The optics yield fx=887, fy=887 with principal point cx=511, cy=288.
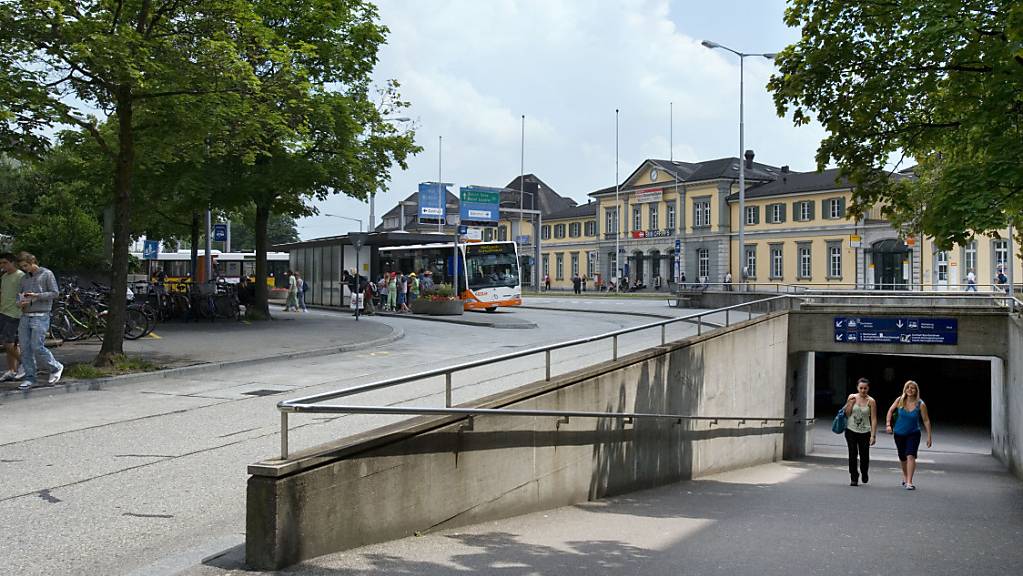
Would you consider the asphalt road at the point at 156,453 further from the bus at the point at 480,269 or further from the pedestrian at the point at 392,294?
the bus at the point at 480,269

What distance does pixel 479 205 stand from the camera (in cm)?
4438

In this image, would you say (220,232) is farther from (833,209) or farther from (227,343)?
(833,209)

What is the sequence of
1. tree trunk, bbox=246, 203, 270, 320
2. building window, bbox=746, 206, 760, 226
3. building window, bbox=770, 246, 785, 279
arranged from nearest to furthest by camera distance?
tree trunk, bbox=246, 203, 270, 320, building window, bbox=770, 246, 785, 279, building window, bbox=746, 206, 760, 226

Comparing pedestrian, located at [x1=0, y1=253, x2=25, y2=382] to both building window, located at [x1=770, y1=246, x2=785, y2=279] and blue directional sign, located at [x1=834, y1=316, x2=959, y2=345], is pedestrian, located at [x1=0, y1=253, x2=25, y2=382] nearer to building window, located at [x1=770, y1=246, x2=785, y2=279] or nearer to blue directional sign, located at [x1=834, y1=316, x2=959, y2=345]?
blue directional sign, located at [x1=834, y1=316, x2=959, y2=345]

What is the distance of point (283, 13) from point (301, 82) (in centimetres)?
777

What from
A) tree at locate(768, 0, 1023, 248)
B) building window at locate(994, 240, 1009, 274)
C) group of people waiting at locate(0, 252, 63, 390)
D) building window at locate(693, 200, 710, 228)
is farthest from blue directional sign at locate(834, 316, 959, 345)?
building window at locate(693, 200, 710, 228)

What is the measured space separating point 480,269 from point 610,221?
168ft

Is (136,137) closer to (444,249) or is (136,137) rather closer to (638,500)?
(638,500)

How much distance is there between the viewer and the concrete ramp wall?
5039mm

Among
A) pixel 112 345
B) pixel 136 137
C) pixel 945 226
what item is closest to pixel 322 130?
pixel 136 137

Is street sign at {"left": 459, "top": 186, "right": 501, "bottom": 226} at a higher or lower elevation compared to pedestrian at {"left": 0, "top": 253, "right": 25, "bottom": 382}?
higher

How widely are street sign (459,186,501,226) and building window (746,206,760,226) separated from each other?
31.9 meters

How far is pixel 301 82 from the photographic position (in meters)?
15.3

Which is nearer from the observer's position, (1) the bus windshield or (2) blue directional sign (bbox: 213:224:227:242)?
(2) blue directional sign (bbox: 213:224:227:242)
